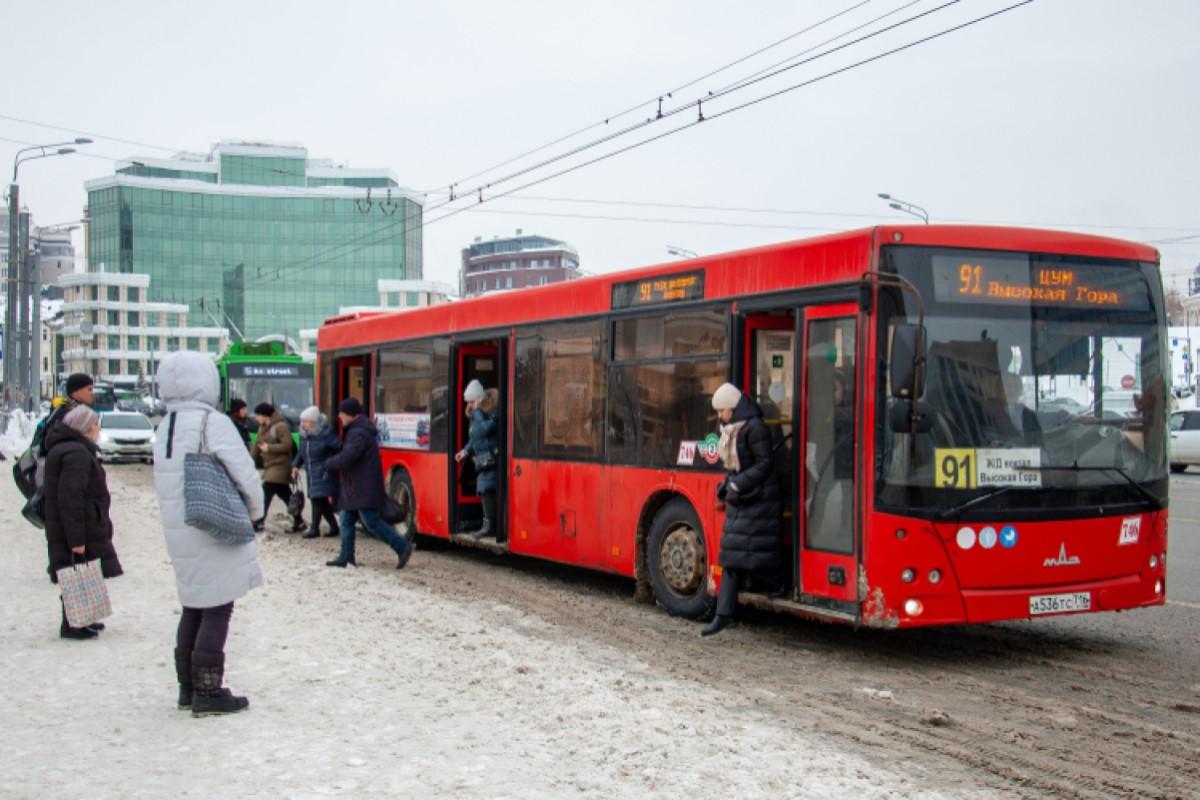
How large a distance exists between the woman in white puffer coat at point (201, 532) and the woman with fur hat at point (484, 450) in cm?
659

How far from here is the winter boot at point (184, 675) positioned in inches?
269

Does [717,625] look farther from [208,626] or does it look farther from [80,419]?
[80,419]

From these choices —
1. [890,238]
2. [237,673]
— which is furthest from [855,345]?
[237,673]

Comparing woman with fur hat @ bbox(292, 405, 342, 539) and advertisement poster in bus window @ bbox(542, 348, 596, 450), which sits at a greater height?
advertisement poster in bus window @ bbox(542, 348, 596, 450)

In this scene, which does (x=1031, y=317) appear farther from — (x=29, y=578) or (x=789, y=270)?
(x=29, y=578)

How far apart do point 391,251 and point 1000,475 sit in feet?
407

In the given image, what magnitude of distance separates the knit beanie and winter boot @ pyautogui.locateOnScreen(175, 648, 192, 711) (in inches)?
102

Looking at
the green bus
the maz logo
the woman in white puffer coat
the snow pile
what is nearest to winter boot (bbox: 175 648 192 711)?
the woman in white puffer coat

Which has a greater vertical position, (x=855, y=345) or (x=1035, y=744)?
(x=855, y=345)

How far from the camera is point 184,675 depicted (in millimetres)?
6836

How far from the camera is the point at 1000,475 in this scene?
8203 mm

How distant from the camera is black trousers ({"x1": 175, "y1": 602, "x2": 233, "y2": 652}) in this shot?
6625 mm

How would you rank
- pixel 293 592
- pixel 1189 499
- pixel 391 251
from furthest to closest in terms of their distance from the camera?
pixel 391 251 → pixel 1189 499 → pixel 293 592

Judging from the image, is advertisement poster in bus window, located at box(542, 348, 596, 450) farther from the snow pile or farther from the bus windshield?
the snow pile
